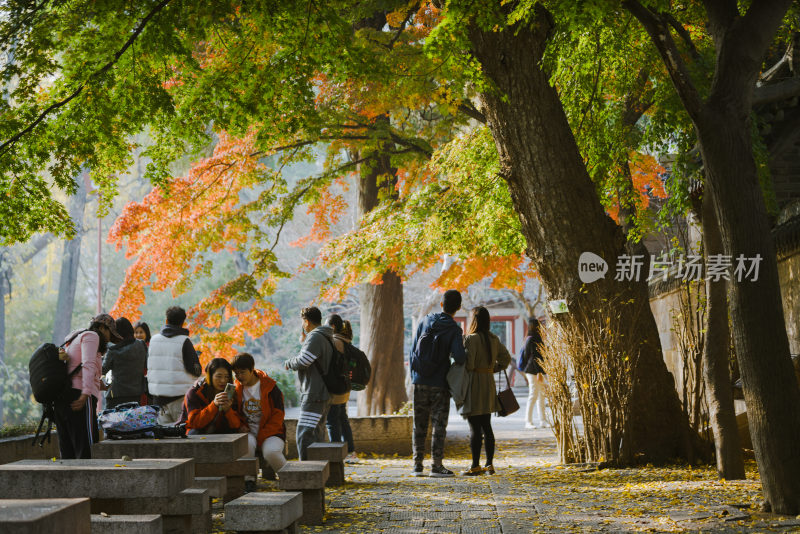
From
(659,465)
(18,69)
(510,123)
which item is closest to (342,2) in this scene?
(510,123)

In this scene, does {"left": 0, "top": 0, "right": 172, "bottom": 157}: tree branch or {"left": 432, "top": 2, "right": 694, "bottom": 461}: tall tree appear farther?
{"left": 432, "top": 2, "right": 694, "bottom": 461}: tall tree

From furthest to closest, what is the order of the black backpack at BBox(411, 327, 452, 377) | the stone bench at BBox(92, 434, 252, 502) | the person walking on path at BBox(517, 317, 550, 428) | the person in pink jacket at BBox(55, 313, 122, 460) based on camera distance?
1. the person walking on path at BBox(517, 317, 550, 428)
2. the black backpack at BBox(411, 327, 452, 377)
3. the person in pink jacket at BBox(55, 313, 122, 460)
4. the stone bench at BBox(92, 434, 252, 502)

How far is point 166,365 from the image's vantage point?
30.8ft

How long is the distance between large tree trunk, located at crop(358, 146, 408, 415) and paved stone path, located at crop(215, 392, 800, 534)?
475cm

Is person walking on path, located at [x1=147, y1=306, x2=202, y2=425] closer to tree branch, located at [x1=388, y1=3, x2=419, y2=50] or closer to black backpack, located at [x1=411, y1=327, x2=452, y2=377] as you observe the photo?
black backpack, located at [x1=411, y1=327, x2=452, y2=377]

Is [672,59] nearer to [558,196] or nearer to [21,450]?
[558,196]

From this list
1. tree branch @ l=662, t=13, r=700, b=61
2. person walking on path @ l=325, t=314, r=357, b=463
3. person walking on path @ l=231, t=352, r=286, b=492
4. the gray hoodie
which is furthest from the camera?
person walking on path @ l=325, t=314, r=357, b=463

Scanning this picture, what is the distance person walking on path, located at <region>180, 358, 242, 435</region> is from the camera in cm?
794

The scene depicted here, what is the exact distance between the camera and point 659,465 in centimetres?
966

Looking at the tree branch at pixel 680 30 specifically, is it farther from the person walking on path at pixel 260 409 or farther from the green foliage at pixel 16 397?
the green foliage at pixel 16 397

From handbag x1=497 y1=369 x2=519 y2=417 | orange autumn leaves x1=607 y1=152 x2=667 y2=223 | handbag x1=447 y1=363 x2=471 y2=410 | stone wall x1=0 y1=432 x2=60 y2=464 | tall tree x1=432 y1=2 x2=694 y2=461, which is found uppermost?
orange autumn leaves x1=607 y1=152 x2=667 y2=223

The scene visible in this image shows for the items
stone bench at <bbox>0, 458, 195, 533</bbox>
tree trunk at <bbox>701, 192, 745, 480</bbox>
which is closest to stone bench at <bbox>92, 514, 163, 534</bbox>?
stone bench at <bbox>0, 458, 195, 533</bbox>

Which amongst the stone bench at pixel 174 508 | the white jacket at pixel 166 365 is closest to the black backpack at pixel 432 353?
the white jacket at pixel 166 365

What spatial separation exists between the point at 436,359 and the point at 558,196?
236cm
